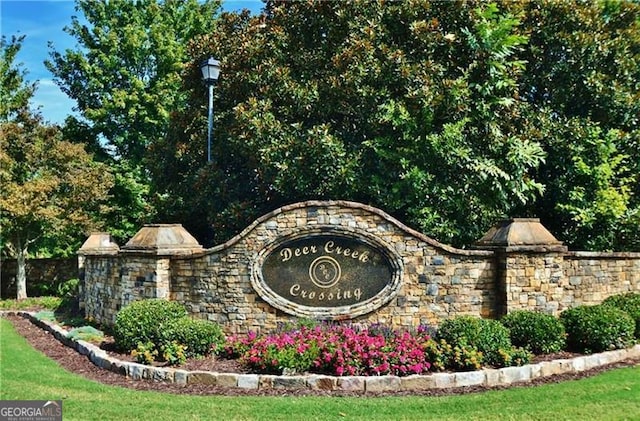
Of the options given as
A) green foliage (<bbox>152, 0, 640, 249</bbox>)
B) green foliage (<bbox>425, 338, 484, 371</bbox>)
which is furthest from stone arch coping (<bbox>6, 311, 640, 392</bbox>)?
green foliage (<bbox>152, 0, 640, 249</bbox>)

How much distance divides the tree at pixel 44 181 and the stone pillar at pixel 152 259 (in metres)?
7.44

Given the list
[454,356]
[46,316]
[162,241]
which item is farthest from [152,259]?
[454,356]

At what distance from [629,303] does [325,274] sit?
571 cm

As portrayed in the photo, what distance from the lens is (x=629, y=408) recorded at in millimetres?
6777

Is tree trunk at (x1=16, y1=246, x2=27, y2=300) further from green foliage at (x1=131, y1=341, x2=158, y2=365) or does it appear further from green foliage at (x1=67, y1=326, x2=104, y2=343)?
green foliage at (x1=131, y1=341, x2=158, y2=365)

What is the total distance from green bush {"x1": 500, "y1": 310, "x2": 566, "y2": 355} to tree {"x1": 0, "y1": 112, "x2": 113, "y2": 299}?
13.9 metres

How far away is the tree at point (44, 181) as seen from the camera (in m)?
17.2

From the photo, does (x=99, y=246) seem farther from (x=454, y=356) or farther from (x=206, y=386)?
(x=454, y=356)

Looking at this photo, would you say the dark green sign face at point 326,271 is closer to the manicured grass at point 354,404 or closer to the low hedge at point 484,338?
the low hedge at point 484,338

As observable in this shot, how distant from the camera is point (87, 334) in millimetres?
11102

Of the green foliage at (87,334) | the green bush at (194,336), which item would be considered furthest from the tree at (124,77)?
the green bush at (194,336)

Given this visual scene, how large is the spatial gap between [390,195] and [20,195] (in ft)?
37.5

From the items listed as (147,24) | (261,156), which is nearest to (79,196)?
(261,156)

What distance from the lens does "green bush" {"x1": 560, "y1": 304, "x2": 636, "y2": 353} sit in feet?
30.7
